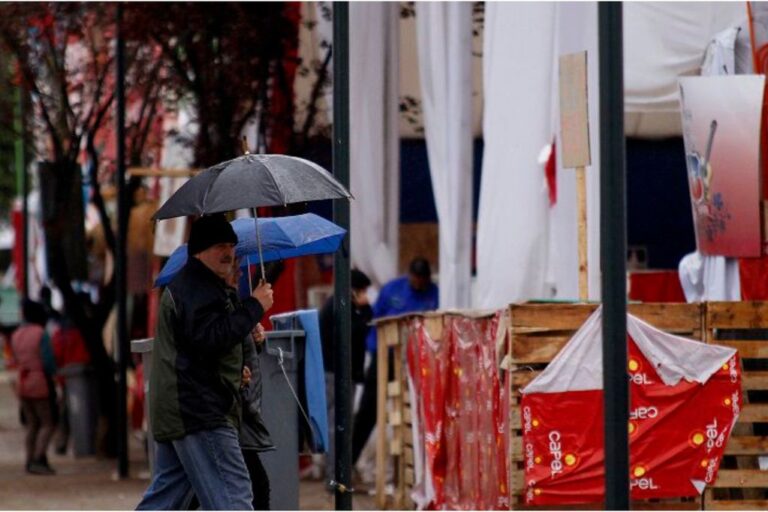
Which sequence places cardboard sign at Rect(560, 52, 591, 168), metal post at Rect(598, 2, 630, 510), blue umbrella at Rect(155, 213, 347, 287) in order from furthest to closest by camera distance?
cardboard sign at Rect(560, 52, 591, 168) → blue umbrella at Rect(155, 213, 347, 287) → metal post at Rect(598, 2, 630, 510)

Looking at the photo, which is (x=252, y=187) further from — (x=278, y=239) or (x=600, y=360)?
(x=600, y=360)

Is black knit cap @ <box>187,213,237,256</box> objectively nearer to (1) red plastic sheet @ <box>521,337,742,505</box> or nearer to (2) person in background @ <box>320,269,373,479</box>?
(1) red plastic sheet @ <box>521,337,742,505</box>

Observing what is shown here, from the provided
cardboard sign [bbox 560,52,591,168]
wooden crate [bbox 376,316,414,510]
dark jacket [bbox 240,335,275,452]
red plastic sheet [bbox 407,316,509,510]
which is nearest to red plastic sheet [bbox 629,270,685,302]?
wooden crate [bbox 376,316,414,510]

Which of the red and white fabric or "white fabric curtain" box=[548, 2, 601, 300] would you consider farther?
"white fabric curtain" box=[548, 2, 601, 300]

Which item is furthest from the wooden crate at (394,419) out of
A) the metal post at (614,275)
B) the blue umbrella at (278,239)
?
the metal post at (614,275)

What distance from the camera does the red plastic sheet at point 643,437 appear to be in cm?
972

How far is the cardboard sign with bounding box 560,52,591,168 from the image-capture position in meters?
10.4

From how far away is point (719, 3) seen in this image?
12.6 m

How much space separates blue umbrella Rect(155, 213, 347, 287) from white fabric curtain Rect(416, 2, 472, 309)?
429 cm

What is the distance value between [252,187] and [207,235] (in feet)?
1.22

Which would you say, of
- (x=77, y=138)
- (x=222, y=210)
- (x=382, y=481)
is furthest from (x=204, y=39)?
(x=222, y=210)

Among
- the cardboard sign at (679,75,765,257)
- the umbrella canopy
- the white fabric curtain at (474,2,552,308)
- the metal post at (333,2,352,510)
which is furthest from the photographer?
the white fabric curtain at (474,2,552,308)

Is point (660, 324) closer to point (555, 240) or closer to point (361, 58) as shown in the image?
point (555, 240)

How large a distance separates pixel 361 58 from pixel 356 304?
2.58 metres
